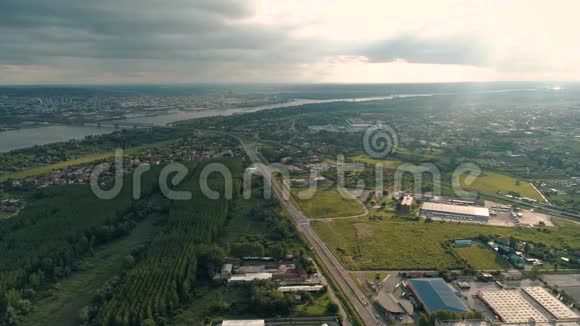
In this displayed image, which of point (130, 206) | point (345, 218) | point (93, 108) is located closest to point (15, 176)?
point (130, 206)

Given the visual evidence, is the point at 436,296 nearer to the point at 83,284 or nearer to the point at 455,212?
the point at 455,212

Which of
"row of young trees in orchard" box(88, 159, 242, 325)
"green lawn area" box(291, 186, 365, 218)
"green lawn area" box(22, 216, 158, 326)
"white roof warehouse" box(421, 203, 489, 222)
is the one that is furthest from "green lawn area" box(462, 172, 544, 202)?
"green lawn area" box(22, 216, 158, 326)

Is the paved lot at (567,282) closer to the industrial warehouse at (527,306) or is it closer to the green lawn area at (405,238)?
the industrial warehouse at (527,306)

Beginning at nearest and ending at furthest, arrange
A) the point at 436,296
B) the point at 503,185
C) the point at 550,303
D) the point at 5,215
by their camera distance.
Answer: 1. the point at 436,296
2. the point at 550,303
3. the point at 5,215
4. the point at 503,185

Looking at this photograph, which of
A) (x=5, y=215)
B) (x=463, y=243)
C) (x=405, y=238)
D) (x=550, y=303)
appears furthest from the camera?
(x=5, y=215)

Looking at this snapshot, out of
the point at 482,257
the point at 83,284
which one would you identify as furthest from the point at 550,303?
the point at 83,284

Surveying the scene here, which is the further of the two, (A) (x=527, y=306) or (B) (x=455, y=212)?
(B) (x=455, y=212)
